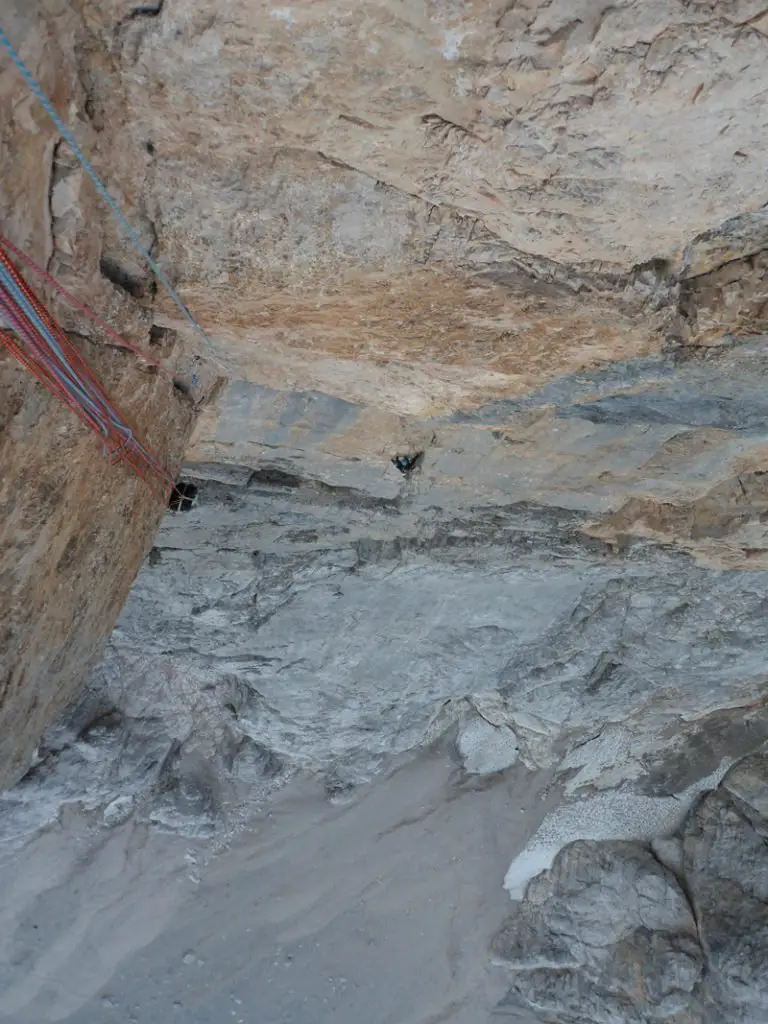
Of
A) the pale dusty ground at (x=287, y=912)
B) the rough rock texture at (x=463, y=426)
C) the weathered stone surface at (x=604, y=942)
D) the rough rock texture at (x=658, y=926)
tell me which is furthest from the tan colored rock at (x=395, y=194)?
the weathered stone surface at (x=604, y=942)

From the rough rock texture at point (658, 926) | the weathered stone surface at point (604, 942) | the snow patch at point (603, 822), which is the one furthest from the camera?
the snow patch at point (603, 822)

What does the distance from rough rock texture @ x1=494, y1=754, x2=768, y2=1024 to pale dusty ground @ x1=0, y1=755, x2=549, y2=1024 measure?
38cm

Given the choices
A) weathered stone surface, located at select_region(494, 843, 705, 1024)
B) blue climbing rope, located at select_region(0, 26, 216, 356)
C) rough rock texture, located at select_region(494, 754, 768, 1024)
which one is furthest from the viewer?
weathered stone surface, located at select_region(494, 843, 705, 1024)

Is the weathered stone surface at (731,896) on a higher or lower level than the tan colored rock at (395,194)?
lower

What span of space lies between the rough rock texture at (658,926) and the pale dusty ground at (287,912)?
15.1 inches

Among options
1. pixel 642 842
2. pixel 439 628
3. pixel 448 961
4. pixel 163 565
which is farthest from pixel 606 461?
pixel 448 961

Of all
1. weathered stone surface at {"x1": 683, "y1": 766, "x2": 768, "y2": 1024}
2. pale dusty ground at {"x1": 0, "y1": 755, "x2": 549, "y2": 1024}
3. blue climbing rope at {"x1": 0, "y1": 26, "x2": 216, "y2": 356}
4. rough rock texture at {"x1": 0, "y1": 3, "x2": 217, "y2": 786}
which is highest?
blue climbing rope at {"x1": 0, "y1": 26, "x2": 216, "y2": 356}

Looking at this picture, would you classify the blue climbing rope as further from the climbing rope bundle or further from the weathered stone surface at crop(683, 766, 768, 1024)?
the weathered stone surface at crop(683, 766, 768, 1024)

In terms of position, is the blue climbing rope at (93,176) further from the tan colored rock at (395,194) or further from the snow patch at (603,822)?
the snow patch at (603,822)

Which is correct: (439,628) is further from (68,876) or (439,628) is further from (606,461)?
(68,876)

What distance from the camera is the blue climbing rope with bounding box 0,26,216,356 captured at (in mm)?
1267

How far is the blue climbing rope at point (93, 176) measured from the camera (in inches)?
49.9

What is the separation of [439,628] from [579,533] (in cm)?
127

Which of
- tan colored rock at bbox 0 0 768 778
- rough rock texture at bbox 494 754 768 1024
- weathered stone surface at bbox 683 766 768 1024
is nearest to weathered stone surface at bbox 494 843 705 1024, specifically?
rough rock texture at bbox 494 754 768 1024
